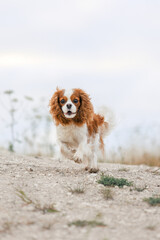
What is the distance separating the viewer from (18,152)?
38.7ft

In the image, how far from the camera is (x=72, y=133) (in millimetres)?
7809

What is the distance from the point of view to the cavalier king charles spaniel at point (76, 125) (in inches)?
293

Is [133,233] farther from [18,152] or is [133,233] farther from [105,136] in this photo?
[18,152]

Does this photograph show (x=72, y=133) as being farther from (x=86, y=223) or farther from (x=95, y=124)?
(x=86, y=223)

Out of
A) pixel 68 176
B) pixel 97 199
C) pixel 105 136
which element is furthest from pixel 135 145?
pixel 97 199

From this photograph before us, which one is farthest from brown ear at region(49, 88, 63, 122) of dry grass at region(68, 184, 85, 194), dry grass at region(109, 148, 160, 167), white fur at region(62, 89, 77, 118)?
dry grass at region(109, 148, 160, 167)

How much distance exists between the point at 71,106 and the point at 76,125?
56cm

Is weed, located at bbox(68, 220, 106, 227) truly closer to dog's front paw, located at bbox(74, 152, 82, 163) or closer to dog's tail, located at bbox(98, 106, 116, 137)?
dog's front paw, located at bbox(74, 152, 82, 163)

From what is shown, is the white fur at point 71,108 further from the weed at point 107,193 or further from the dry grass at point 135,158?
the dry grass at point 135,158

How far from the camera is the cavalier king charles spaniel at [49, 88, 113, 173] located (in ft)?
24.5

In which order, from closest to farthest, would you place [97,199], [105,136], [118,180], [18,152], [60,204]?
[60,204] < [97,199] < [118,180] < [105,136] < [18,152]

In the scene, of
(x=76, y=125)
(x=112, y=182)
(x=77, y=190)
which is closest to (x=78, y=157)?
(x=76, y=125)

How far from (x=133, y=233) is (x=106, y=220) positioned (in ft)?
1.60

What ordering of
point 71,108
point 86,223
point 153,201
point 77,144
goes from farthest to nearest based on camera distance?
point 77,144
point 71,108
point 153,201
point 86,223
